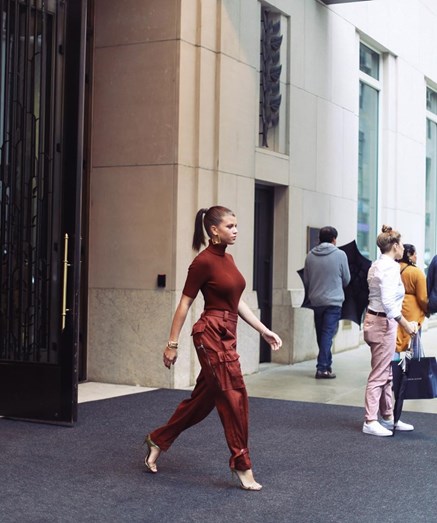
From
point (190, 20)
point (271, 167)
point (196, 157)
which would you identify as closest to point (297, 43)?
point (271, 167)

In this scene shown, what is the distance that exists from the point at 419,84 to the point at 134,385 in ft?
36.7

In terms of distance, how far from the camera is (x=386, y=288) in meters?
8.21

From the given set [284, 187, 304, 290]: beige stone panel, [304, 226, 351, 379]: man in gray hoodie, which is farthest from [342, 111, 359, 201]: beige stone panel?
[304, 226, 351, 379]: man in gray hoodie

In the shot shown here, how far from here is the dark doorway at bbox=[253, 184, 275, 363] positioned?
13438 mm

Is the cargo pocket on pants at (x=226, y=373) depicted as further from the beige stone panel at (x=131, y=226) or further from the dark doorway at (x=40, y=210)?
the beige stone panel at (x=131, y=226)

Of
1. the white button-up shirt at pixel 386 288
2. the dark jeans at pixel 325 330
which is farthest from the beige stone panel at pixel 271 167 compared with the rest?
the white button-up shirt at pixel 386 288

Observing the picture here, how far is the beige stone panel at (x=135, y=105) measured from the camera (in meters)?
11.2

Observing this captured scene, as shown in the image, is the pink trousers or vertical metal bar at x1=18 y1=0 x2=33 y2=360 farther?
vertical metal bar at x1=18 y1=0 x2=33 y2=360

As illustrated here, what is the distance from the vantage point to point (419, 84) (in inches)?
776

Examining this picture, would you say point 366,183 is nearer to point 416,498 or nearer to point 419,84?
point 419,84

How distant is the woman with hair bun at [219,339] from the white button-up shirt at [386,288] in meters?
2.07

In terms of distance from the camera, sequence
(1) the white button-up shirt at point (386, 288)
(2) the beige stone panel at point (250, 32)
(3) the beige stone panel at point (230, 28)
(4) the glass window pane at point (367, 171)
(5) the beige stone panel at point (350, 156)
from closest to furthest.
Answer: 1. (1) the white button-up shirt at point (386, 288)
2. (3) the beige stone panel at point (230, 28)
3. (2) the beige stone panel at point (250, 32)
4. (5) the beige stone panel at point (350, 156)
5. (4) the glass window pane at point (367, 171)

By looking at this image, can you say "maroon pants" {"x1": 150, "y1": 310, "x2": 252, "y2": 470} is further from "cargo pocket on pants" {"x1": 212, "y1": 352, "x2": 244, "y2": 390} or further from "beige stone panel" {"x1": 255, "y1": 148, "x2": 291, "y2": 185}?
"beige stone panel" {"x1": 255, "y1": 148, "x2": 291, "y2": 185}

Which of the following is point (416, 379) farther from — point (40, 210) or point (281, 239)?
point (281, 239)
